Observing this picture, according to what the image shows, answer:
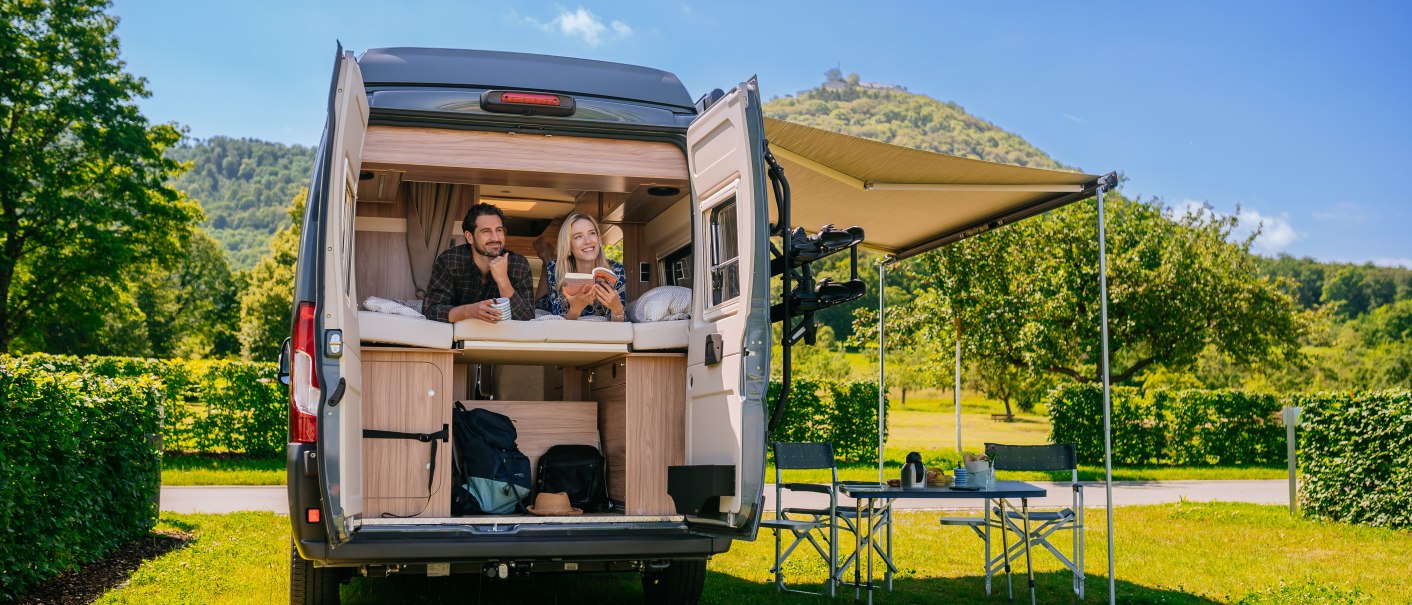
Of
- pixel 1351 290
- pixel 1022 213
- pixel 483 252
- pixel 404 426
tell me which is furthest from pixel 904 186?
pixel 1351 290

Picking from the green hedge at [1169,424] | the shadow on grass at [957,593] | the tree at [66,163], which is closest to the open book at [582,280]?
the shadow on grass at [957,593]

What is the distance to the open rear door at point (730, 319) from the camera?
4.33m

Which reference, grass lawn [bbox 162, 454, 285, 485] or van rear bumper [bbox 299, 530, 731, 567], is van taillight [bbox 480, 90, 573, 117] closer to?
van rear bumper [bbox 299, 530, 731, 567]

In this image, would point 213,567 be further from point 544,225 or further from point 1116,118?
point 1116,118

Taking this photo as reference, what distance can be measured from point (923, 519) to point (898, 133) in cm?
12781

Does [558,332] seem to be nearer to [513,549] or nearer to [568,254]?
[568,254]

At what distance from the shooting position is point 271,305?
1591 inches

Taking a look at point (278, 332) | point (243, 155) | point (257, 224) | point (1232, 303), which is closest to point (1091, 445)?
point (1232, 303)

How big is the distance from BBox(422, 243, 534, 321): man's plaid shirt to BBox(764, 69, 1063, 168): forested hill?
11755cm

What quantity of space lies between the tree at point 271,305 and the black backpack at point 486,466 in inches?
1399

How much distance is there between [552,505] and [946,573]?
10.2 ft

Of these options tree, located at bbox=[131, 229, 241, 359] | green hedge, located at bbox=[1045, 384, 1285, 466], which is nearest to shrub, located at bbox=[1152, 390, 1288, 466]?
green hedge, located at bbox=[1045, 384, 1285, 466]

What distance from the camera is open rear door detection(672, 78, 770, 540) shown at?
14.2 feet

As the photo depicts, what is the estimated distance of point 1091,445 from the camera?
57.4 ft
